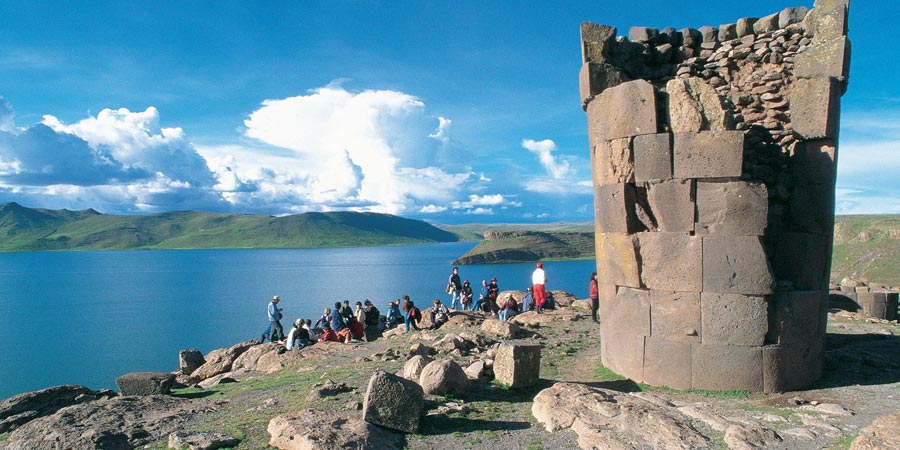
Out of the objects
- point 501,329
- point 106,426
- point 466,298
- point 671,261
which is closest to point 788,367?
point 671,261

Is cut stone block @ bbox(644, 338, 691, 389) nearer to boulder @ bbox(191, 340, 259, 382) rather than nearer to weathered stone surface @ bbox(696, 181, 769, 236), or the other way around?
weathered stone surface @ bbox(696, 181, 769, 236)

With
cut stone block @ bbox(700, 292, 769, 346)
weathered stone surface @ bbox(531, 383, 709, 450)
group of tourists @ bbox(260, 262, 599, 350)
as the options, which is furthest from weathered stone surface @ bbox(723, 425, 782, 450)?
group of tourists @ bbox(260, 262, 599, 350)

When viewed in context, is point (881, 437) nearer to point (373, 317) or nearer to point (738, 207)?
point (738, 207)

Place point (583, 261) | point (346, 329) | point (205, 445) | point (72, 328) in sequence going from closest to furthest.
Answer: point (205, 445)
point (346, 329)
point (72, 328)
point (583, 261)

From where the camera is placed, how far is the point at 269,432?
7613 mm

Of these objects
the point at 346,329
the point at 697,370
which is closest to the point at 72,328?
the point at 346,329

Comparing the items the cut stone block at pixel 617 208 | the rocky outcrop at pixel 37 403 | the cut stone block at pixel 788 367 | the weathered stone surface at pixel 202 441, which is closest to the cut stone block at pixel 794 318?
the cut stone block at pixel 788 367

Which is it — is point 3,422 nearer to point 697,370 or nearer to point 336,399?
point 336,399

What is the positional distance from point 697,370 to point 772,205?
323 cm

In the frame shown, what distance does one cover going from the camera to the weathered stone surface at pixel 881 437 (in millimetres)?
6008

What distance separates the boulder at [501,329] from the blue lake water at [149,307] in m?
23.9

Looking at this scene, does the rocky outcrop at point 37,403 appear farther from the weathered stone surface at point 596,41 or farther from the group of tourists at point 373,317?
the weathered stone surface at point 596,41

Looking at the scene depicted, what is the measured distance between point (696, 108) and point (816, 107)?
2168 mm

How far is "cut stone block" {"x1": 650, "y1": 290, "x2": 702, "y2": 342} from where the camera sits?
9570 millimetres
